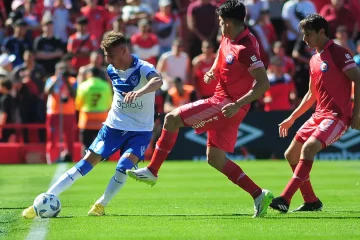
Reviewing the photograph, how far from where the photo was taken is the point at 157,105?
22.2m

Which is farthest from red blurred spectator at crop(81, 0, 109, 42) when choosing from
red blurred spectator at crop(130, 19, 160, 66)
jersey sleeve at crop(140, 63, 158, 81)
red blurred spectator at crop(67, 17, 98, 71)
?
jersey sleeve at crop(140, 63, 158, 81)

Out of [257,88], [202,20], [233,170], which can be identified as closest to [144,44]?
[202,20]

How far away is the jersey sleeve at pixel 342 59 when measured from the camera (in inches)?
406

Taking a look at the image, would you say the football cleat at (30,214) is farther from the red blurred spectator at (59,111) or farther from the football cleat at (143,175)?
the red blurred spectator at (59,111)

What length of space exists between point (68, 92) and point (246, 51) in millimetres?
11652

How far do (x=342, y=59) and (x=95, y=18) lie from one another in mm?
13359

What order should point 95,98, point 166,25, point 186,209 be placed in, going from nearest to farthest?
point 186,209, point 95,98, point 166,25

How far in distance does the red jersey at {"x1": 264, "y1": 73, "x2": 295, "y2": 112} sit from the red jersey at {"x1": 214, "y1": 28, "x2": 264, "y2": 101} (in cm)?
1157

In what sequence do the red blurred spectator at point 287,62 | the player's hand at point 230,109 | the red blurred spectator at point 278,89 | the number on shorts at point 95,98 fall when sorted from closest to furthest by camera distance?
1. the player's hand at point 230,109
2. the number on shorts at point 95,98
3. the red blurred spectator at point 278,89
4. the red blurred spectator at point 287,62

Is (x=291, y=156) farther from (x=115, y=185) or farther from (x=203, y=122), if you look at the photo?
(x=115, y=185)

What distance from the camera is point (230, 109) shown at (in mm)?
9859

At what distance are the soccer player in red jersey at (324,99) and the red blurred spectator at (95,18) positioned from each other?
12.9 m

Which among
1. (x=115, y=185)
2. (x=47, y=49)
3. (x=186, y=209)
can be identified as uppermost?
(x=47, y=49)

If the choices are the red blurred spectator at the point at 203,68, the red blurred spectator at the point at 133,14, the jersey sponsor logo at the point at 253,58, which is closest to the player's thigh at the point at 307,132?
the jersey sponsor logo at the point at 253,58
